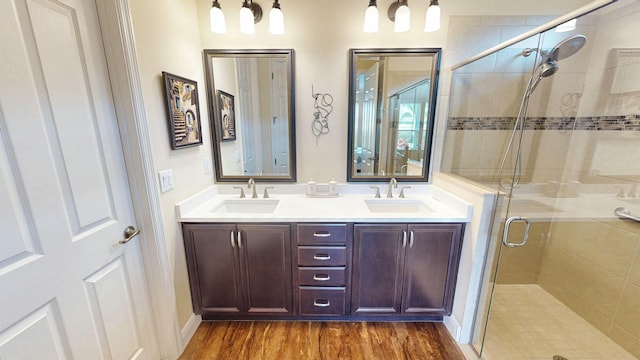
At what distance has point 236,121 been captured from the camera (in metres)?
2.03

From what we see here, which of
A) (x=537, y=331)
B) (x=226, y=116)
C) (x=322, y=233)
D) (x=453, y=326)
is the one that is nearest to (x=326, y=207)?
(x=322, y=233)

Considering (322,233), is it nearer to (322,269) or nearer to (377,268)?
(322,269)

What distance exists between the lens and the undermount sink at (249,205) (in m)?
2.02

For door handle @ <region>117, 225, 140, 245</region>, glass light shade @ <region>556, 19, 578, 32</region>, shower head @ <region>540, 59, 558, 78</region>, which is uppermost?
glass light shade @ <region>556, 19, 578, 32</region>

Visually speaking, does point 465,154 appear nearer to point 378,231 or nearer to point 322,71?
point 378,231

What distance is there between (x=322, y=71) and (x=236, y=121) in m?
0.85

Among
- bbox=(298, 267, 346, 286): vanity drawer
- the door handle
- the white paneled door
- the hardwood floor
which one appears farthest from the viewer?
bbox=(298, 267, 346, 286): vanity drawer

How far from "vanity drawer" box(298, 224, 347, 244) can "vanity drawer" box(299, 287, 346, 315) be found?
1.26 ft

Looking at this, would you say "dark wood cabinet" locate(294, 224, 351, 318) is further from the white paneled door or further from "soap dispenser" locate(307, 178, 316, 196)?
the white paneled door

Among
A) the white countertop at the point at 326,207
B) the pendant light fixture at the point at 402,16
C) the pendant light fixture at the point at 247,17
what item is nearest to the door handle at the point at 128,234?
the white countertop at the point at 326,207

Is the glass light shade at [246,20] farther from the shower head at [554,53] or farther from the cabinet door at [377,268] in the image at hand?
the shower head at [554,53]

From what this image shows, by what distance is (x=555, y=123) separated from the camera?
5.99 ft

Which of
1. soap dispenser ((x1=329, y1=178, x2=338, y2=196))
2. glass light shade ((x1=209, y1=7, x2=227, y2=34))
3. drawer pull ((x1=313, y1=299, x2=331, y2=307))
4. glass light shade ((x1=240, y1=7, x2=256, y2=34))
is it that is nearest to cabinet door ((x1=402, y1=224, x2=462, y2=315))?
drawer pull ((x1=313, y1=299, x2=331, y2=307))

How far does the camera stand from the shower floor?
1.55 metres
